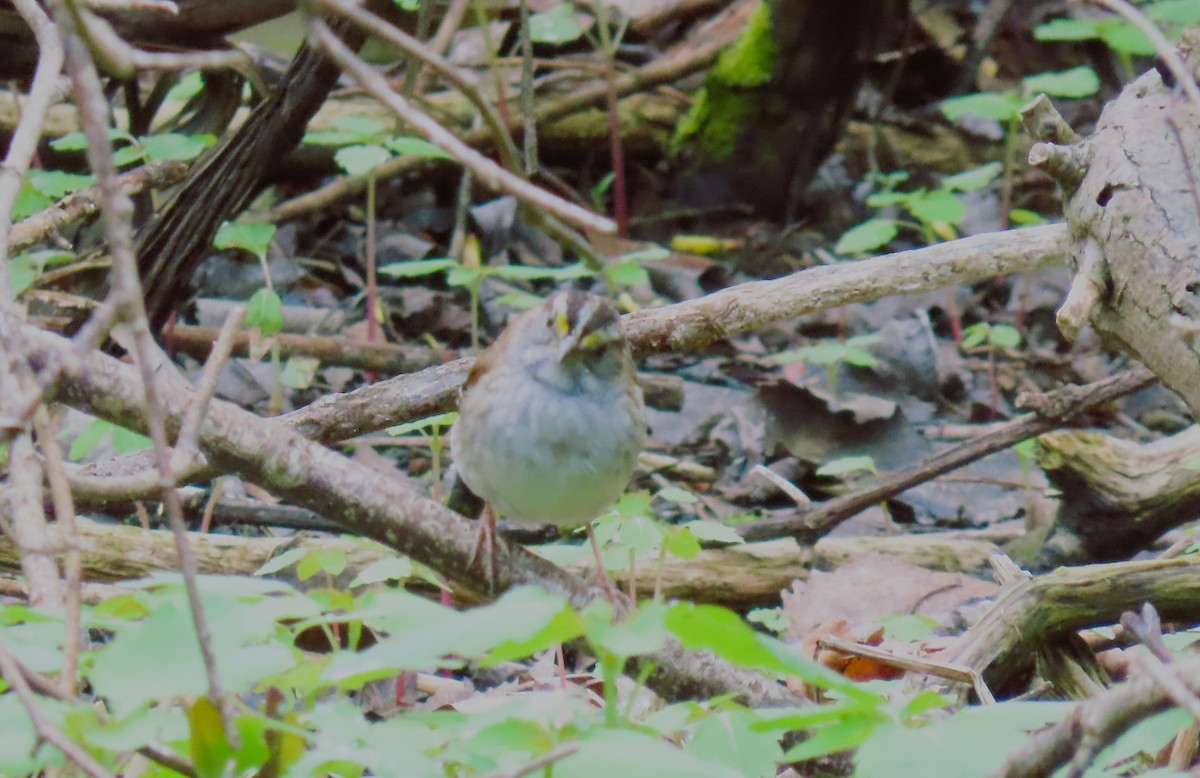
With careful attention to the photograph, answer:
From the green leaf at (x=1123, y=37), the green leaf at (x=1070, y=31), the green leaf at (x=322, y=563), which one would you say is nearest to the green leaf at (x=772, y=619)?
the green leaf at (x=322, y=563)

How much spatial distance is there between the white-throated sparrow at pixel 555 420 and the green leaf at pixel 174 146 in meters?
1.51

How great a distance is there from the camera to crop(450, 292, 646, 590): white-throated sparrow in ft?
9.67

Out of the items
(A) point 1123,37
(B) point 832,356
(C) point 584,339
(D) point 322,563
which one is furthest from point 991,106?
(D) point 322,563

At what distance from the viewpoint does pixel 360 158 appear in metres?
4.52

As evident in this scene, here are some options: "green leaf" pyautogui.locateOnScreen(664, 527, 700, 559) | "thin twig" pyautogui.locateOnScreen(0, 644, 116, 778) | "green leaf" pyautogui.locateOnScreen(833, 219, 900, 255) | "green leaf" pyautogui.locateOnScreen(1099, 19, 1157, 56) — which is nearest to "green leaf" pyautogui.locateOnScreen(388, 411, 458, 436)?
"green leaf" pyautogui.locateOnScreen(664, 527, 700, 559)

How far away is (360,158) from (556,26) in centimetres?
217

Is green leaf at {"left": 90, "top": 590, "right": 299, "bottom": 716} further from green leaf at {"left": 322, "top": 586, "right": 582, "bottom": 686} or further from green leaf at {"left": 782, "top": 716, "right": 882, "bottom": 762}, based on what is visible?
green leaf at {"left": 782, "top": 716, "right": 882, "bottom": 762}

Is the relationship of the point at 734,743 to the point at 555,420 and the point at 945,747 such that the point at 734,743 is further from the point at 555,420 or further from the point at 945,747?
the point at 555,420

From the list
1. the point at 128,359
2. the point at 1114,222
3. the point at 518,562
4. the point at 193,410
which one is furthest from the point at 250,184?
the point at 193,410

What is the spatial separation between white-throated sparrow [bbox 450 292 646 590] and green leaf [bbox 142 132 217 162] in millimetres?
1508

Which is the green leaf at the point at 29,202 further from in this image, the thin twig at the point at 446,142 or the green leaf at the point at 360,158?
the thin twig at the point at 446,142

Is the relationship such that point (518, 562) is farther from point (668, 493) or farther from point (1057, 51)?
point (1057, 51)

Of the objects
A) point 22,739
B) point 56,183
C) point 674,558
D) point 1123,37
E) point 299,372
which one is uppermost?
point 22,739

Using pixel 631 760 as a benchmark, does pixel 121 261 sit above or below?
above
